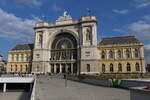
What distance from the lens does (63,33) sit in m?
77.8

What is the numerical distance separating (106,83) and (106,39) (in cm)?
4677

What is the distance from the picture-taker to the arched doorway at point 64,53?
2876 inches

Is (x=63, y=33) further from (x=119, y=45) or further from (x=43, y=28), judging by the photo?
(x=119, y=45)

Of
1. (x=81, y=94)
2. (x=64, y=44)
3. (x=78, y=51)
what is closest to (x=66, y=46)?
(x=64, y=44)

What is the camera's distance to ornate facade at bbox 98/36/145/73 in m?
64.5

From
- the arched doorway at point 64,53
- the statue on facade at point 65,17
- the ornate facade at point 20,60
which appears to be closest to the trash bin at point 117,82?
the arched doorway at point 64,53

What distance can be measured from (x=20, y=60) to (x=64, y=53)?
27.0m

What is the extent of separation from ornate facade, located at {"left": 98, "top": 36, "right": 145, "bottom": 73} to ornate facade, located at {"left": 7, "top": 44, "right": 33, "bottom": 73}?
124 ft

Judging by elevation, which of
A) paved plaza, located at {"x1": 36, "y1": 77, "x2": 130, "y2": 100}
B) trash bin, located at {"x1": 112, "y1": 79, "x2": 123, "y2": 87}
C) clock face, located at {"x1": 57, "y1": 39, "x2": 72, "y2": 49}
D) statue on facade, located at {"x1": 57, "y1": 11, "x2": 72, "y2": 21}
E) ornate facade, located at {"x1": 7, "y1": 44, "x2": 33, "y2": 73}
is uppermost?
statue on facade, located at {"x1": 57, "y1": 11, "x2": 72, "y2": 21}

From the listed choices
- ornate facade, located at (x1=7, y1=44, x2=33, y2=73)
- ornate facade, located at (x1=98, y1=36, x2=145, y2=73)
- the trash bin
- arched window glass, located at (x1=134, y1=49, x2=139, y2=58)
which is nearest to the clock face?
ornate facade, located at (x1=98, y1=36, x2=145, y2=73)

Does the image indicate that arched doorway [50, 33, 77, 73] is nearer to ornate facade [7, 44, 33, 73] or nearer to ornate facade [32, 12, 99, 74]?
ornate facade [32, 12, 99, 74]

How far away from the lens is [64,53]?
75.0m

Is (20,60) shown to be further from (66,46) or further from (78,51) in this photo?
(78,51)

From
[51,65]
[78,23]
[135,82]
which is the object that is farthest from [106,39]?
[135,82]
